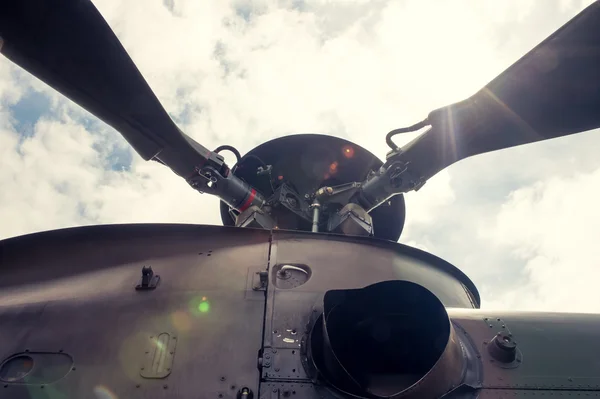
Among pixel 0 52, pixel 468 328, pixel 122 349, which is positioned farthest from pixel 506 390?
pixel 0 52

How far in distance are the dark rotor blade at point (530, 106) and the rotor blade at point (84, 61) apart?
108 inches

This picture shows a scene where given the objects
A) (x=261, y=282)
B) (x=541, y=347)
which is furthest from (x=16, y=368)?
(x=541, y=347)

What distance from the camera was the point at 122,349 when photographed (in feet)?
12.6

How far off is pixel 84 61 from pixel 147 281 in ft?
5.93

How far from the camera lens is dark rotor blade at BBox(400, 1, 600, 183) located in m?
4.05

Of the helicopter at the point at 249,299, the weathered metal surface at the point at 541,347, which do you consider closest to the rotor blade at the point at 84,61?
the helicopter at the point at 249,299

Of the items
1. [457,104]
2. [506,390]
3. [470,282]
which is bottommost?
[506,390]

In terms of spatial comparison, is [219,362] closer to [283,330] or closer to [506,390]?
[283,330]

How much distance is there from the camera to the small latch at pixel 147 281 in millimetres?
4316

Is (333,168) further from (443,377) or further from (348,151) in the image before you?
(443,377)

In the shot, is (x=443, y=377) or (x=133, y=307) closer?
(x=443, y=377)

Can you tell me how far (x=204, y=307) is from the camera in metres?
4.18

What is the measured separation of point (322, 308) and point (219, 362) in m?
0.93

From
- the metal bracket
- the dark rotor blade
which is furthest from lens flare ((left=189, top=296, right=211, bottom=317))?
the dark rotor blade
